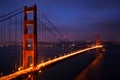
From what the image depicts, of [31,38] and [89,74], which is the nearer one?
[31,38]

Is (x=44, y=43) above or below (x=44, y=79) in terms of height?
above

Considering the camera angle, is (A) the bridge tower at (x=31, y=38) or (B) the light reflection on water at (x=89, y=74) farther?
(B) the light reflection on water at (x=89, y=74)

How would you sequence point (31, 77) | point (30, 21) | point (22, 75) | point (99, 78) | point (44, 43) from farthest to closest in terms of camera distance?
point (44, 43)
point (99, 78)
point (30, 21)
point (31, 77)
point (22, 75)

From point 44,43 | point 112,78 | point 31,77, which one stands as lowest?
point 112,78

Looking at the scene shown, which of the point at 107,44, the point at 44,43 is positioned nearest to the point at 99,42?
the point at 107,44

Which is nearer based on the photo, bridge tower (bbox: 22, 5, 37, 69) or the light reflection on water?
bridge tower (bbox: 22, 5, 37, 69)

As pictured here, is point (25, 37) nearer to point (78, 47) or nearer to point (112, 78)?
point (112, 78)

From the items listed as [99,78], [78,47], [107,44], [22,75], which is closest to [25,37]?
[22,75]

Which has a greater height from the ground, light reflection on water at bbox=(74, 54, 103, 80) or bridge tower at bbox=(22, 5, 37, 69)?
bridge tower at bbox=(22, 5, 37, 69)

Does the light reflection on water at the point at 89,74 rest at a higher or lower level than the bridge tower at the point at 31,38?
lower

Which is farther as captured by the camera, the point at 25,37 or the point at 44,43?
the point at 44,43

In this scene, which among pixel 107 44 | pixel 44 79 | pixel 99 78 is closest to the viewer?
pixel 44 79
